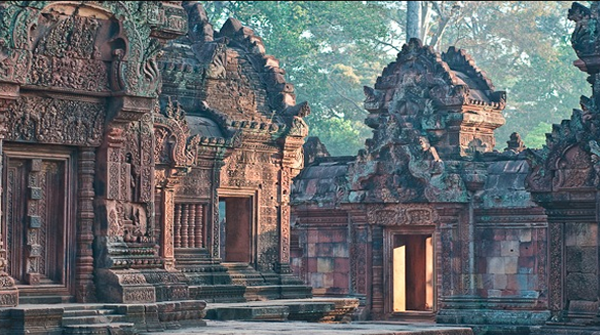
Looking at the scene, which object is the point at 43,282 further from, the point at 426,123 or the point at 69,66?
the point at 426,123

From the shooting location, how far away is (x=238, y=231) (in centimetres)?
2239

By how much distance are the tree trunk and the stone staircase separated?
3177cm

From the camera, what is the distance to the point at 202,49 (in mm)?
21906

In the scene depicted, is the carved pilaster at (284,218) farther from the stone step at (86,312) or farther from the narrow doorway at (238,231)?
the stone step at (86,312)

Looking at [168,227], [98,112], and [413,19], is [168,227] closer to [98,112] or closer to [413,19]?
[98,112]

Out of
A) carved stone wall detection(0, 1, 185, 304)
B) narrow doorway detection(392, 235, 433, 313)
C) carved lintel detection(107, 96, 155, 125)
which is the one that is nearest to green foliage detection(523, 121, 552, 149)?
narrow doorway detection(392, 235, 433, 313)

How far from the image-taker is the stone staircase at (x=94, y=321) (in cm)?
1315

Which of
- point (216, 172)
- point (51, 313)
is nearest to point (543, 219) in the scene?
point (216, 172)

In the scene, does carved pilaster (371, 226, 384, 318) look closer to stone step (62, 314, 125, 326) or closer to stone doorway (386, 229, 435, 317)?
stone doorway (386, 229, 435, 317)

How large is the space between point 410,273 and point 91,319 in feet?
46.3

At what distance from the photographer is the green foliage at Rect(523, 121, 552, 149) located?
45.2m

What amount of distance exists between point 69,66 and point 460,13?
34582 mm

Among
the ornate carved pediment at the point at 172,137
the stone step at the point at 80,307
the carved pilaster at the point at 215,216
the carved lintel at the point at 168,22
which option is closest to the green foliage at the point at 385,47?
the carved pilaster at the point at 215,216

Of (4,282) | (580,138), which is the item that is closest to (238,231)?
(580,138)
